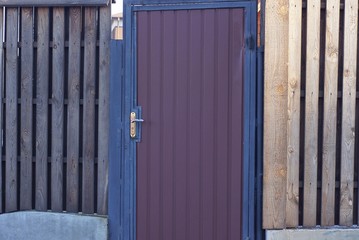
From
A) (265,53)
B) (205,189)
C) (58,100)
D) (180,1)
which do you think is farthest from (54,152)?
(265,53)

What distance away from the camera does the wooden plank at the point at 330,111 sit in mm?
4719

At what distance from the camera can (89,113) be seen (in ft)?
16.3

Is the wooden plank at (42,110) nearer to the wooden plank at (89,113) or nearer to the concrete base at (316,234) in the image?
the wooden plank at (89,113)

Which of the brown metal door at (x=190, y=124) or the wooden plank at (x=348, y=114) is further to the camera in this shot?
the brown metal door at (x=190, y=124)

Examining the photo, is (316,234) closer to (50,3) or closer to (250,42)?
(250,42)

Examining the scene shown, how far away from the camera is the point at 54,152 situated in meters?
5.01

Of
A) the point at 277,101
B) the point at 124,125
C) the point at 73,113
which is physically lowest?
the point at 124,125

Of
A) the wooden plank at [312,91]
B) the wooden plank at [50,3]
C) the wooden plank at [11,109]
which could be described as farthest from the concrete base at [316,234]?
the wooden plank at [50,3]

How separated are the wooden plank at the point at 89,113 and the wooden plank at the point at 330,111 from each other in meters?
2.10

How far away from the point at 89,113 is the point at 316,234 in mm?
2317

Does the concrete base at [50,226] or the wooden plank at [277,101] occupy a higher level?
the wooden plank at [277,101]

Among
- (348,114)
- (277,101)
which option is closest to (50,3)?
(277,101)

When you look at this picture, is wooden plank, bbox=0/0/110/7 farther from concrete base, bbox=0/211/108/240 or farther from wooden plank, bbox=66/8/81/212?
concrete base, bbox=0/211/108/240

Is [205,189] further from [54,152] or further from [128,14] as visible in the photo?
[128,14]
